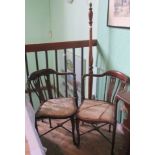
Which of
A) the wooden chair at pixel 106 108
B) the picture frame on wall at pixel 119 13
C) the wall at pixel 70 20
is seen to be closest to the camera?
the wooden chair at pixel 106 108

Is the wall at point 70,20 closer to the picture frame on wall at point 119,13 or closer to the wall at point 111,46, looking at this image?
the wall at point 111,46

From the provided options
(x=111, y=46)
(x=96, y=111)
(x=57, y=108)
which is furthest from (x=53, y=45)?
(x=96, y=111)

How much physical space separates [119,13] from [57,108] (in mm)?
1113

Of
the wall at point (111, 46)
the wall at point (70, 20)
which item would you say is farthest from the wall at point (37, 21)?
the wall at point (111, 46)

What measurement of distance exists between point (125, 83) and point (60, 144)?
2.92 feet

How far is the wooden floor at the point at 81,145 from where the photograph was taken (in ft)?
7.20

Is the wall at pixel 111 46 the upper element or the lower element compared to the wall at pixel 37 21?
lower

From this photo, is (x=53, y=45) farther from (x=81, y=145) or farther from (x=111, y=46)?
(x=81, y=145)

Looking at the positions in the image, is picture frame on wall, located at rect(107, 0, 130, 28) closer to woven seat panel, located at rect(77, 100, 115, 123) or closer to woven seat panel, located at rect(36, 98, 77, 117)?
woven seat panel, located at rect(77, 100, 115, 123)

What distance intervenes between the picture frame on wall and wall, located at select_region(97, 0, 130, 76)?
0.06 meters

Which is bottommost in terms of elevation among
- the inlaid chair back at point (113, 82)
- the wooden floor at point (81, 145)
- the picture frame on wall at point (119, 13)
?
the wooden floor at point (81, 145)

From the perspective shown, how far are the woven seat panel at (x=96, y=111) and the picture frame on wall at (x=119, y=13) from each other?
80 centimetres
